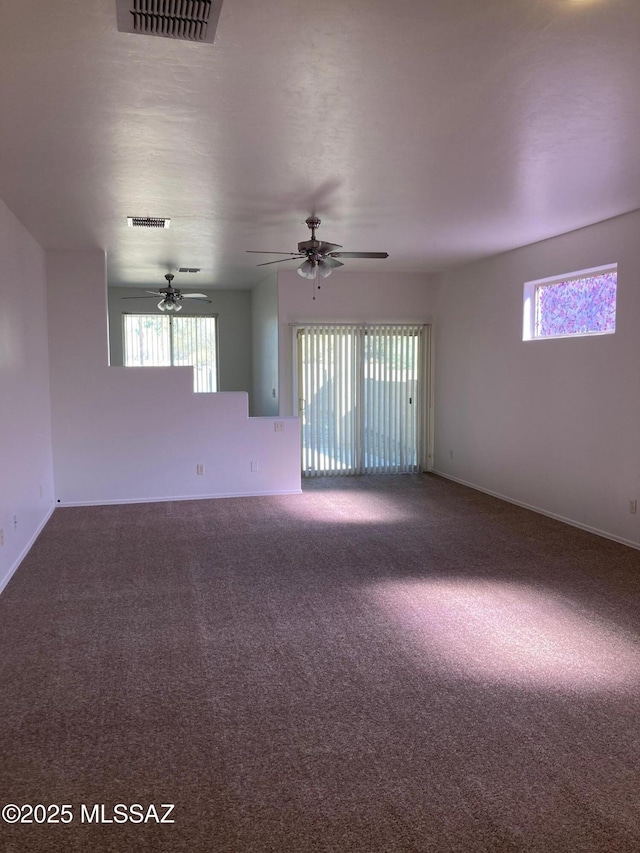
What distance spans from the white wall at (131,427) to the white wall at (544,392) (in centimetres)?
224

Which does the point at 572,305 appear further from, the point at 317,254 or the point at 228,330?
the point at 228,330

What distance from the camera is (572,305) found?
5.96 m

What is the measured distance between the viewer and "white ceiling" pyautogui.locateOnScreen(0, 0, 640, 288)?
2277 millimetres

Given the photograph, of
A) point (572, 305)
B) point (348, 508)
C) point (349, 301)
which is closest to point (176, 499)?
point (348, 508)

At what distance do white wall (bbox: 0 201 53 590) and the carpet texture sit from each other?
16.6 inches

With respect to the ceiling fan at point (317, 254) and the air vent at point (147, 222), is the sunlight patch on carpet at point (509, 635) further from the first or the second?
the air vent at point (147, 222)

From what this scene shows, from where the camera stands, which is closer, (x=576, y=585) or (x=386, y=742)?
(x=386, y=742)

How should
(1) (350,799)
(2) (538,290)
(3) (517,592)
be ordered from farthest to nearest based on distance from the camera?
(2) (538,290) → (3) (517,592) → (1) (350,799)

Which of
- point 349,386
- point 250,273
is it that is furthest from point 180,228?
point 349,386

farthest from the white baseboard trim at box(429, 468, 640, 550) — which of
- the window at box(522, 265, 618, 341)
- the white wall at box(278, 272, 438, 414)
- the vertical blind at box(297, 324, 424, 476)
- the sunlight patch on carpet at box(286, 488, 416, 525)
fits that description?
the white wall at box(278, 272, 438, 414)

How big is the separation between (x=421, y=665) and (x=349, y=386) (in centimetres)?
558

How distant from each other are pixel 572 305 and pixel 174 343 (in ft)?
21.2

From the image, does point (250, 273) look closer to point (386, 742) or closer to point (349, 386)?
point (349, 386)

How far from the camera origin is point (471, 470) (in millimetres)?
7746
